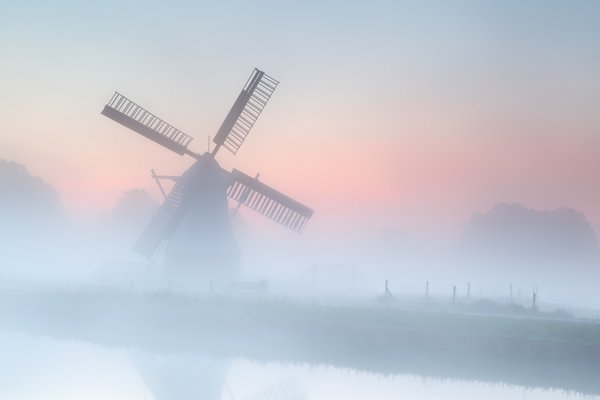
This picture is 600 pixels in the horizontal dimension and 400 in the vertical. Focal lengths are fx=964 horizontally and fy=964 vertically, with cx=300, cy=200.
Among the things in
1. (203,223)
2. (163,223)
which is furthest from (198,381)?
(163,223)

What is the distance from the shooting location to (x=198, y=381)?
84.4 ft

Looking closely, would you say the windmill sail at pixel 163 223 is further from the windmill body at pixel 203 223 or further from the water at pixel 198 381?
the water at pixel 198 381

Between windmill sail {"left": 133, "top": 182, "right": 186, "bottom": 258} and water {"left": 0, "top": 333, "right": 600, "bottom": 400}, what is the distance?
16.5 m

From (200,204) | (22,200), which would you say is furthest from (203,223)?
(22,200)

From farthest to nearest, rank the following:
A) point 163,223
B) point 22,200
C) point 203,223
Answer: point 22,200 < point 163,223 < point 203,223

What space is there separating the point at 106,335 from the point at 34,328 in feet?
14.6

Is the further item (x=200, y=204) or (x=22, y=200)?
(x=22, y=200)

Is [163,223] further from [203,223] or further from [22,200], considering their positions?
[22,200]

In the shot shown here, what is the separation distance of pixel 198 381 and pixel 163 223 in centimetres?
2295

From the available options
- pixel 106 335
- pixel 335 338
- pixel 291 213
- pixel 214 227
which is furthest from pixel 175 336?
pixel 291 213

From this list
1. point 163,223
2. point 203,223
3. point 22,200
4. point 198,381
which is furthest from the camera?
point 22,200

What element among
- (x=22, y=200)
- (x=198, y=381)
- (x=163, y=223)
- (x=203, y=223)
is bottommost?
(x=198, y=381)

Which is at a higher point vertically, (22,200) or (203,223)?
(22,200)

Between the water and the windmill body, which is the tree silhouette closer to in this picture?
the windmill body
